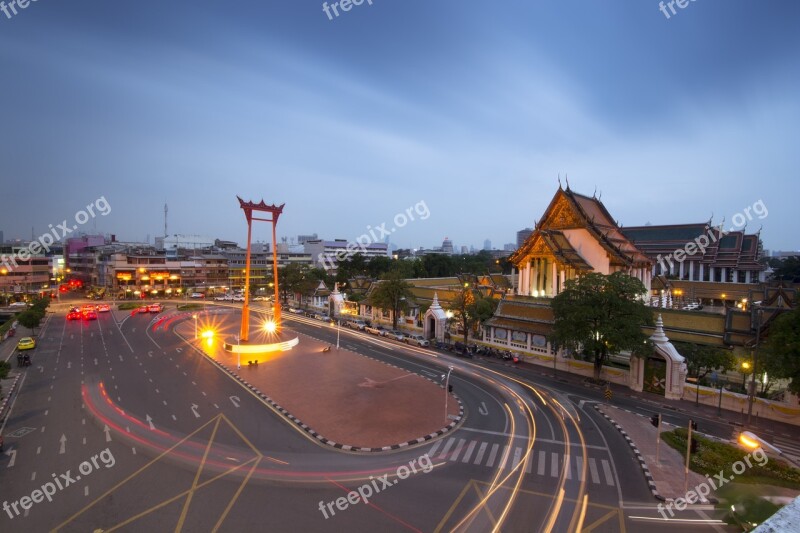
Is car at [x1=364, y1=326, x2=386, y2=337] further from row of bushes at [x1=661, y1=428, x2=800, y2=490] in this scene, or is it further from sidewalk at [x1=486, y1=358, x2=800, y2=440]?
row of bushes at [x1=661, y1=428, x2=800, y2=490]

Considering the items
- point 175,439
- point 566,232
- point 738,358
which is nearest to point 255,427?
point 175,439

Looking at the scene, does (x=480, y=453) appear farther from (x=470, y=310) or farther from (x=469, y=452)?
(x=470, y=310)

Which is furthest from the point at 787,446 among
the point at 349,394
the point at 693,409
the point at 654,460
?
the point at 349,394

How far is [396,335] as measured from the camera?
2000 inches

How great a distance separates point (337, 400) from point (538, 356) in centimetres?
2142

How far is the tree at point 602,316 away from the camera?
30328 millimetres

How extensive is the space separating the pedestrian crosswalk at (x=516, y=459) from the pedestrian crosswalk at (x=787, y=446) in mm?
10641

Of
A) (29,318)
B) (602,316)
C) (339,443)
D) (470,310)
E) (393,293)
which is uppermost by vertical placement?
(602,316)

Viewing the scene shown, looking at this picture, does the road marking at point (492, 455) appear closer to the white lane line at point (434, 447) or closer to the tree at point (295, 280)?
the white lane line at point (434, 447)

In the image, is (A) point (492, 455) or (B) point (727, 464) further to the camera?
(A) point (492, 455)

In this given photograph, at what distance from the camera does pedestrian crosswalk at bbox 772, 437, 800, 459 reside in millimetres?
21703

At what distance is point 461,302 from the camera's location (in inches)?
1832

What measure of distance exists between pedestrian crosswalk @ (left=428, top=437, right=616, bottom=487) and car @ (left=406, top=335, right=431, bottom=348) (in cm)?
2419

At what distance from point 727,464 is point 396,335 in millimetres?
35050
